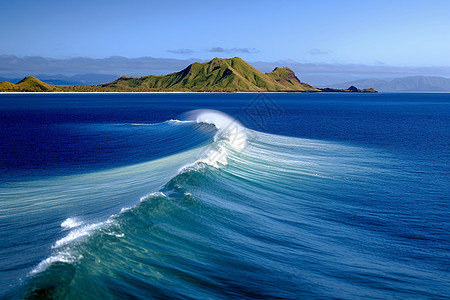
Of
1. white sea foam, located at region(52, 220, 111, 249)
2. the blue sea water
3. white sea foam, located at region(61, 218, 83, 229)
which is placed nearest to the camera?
the blue sea water

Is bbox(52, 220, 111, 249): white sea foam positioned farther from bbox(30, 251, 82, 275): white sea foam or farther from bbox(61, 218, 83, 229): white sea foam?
bbox(61, 218, 83, 229): white sea foam

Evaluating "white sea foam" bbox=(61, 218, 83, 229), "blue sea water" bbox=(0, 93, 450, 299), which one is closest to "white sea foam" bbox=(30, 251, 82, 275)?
"blue sea water" bbox=(0, 93, 450, 299)

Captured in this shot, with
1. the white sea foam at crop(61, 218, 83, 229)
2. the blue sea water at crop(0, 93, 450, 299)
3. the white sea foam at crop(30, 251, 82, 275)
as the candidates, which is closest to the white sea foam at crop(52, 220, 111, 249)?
the blue sea water at crop(0, 93, 450, 299)

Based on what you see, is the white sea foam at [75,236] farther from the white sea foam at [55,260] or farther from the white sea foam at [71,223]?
the white sea foam at [71,223]

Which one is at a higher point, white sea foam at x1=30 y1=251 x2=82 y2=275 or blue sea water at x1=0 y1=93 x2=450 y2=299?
white sea foam at x1=30 y1=251 x2=82 y2=275

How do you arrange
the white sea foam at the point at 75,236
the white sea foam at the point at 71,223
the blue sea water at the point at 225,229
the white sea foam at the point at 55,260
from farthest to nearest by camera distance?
1. the white sea foam at the point at 71,223
2. the white sea foam at the point at 75,236
3. the blue sea water at the point at 225,229
4. the white sea foam at the point at 55,260

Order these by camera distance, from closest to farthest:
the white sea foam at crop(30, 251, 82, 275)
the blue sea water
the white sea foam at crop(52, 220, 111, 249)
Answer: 1. the white sea foam at crop(30, 251, 82, 275)
2. the blue sea water
3. the white sea foam at crop(52, 220, 111, 249)

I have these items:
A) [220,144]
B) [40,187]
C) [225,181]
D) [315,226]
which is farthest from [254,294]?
[220,144]

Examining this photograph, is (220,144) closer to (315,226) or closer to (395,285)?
(315,226)

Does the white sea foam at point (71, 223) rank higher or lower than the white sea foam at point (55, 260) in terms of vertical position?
lower

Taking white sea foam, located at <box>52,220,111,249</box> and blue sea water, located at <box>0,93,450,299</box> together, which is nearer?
blue sea water, located at <box>0,93,450,299</box>

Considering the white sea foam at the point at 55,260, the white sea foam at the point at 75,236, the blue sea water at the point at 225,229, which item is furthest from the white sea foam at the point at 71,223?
the white sea foam at the point at 55,260

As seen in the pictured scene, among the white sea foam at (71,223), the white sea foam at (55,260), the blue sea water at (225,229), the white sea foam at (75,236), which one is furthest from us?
the white sea foam at (71,223)
